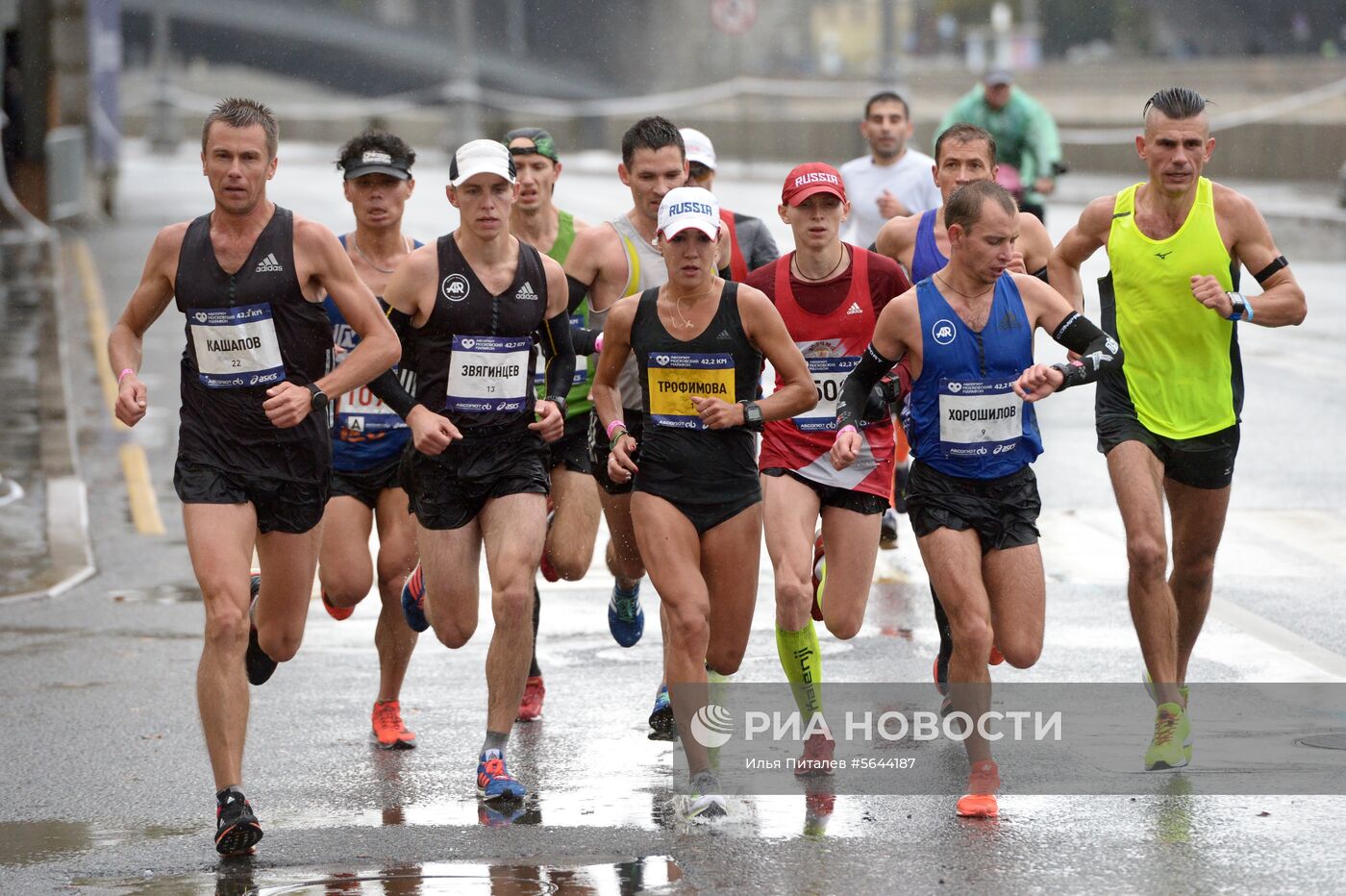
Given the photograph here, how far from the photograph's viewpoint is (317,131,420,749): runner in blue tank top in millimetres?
7957

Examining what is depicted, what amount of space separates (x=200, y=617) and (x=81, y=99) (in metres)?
29.4

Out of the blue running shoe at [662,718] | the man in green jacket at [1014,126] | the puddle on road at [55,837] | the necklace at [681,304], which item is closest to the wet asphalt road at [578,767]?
the puddle on road at [55,837]

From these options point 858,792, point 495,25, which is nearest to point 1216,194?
point 858,792

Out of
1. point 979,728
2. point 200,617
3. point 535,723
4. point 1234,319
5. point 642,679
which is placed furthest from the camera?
point 200,617

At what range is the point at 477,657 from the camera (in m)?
9.26

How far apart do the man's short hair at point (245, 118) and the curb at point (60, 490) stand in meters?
4.47

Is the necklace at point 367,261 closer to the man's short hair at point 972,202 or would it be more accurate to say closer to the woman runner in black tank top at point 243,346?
the woman runner in black tank top at point 243,346

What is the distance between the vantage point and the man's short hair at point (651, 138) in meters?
8.01

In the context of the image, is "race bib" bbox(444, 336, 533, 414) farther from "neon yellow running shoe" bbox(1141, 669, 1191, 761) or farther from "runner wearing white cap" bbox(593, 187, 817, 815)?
"neon yellow running shoe" bbox(1141, 669, 1191, 761)

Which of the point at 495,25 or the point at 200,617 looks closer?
the point at 200,617

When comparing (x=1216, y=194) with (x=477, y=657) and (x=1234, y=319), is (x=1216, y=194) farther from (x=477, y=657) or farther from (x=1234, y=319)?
(x=477, y=657)

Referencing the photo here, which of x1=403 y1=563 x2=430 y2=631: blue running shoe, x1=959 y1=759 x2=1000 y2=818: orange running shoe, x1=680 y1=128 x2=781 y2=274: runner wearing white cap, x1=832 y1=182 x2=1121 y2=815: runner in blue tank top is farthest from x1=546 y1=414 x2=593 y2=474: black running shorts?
x1=959 y1=759 x2=1000 y2=818: orange running shoe

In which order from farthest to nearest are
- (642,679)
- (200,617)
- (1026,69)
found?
(1026,69), (200,617), (642,679)

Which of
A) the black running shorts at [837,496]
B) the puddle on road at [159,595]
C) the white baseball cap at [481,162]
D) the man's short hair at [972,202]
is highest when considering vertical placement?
the white baseball cap at [481,162]
